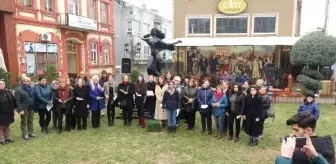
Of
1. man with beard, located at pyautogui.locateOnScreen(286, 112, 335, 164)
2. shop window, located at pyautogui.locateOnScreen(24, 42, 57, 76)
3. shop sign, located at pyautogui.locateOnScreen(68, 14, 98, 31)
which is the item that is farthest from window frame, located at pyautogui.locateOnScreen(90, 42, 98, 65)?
man with beard, located at pyautogui.locateOnScreen(286, 112, 335, 164)

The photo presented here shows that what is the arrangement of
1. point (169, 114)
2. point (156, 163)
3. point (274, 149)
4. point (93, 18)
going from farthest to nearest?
1. point (93, 18)
2. point (169, 114)
3. point (274, 149)
4. point (156, 163)

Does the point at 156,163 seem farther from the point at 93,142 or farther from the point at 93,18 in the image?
the point at 93,18

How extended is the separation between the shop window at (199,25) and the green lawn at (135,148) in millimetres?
13085

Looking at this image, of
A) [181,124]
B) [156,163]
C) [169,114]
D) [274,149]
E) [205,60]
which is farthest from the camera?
[205,60]

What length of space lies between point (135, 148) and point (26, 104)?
2731 millimetres

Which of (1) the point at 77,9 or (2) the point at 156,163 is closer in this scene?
(2) the point at 156,163

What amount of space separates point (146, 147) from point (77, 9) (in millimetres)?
15630

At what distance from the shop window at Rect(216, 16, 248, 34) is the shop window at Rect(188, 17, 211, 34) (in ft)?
2.29

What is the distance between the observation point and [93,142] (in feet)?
21.0

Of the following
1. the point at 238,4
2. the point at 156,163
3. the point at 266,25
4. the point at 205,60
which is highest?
the point at 238,4

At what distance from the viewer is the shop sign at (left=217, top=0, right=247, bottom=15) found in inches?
741

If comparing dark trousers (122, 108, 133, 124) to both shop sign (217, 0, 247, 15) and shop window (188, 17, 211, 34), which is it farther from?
shop sign (217, 0, 247, 15)

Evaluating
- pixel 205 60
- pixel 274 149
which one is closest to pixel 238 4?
pixel 205 60

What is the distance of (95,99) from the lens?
7.50 meters
